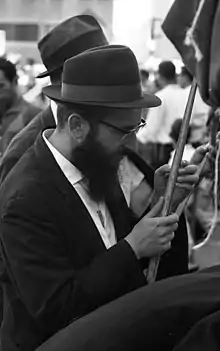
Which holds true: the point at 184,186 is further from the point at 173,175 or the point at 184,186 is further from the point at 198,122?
the point at 198,122

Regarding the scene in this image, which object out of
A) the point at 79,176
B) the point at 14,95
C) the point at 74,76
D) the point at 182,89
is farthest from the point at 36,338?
the point at 182,89

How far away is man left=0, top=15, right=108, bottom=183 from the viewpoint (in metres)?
3.37

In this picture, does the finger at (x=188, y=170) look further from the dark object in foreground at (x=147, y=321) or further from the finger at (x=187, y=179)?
the dark object in foreground at (x=147, y=321)

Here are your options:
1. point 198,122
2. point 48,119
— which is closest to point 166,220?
point 48,119

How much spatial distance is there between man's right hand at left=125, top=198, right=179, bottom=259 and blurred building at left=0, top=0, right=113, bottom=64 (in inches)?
1436

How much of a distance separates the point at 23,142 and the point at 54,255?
3.44 feet

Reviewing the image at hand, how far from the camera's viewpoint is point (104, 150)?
243cm

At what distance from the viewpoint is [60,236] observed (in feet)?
7.63

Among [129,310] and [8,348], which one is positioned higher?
[129,310]

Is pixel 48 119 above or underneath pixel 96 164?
underneath

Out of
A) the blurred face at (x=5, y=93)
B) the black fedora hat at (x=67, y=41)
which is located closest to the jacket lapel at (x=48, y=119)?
the black fedora hat at (x=67, y=41)

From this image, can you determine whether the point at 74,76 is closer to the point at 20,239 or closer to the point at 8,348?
the point at 20,239

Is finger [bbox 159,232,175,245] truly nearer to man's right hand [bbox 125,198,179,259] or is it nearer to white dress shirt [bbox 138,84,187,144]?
man's right hand [bbox 125,198,179,259]

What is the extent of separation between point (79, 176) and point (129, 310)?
939 millimetres
